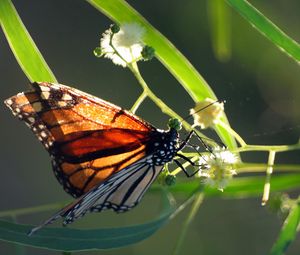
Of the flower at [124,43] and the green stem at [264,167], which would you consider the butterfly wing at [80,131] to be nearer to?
the flower at [124,43]

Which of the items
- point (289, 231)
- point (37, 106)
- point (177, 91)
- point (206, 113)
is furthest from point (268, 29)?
point (177, 91)

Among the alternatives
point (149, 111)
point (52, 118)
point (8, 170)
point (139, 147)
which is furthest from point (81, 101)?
point (8, 170)

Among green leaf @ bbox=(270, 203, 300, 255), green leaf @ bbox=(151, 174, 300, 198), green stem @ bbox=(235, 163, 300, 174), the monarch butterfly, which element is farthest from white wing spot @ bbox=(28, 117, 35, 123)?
green leaf @ bbox=(270, 203, 300, 255)

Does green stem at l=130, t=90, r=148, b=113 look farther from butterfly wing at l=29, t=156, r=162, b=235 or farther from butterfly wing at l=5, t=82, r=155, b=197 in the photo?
butterfly wing at l=29, t=156, r=162, b=235

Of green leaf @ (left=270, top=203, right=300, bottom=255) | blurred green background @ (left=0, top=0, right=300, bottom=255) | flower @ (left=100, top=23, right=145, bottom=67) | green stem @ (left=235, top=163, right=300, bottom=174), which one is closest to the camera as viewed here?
green stem @ (left=235, top=163, right=300, bottom=174)

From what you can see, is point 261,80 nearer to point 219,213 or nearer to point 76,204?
point 219,213

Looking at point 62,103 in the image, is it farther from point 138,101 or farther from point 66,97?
point 138,101

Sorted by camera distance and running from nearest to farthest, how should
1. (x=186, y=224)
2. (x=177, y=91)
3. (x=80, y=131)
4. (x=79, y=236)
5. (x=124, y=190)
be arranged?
(x=186, y=224) < (x=79, y=236) < (x=80, y=131) < (x=124, y=190) < (x=177, y=91)
